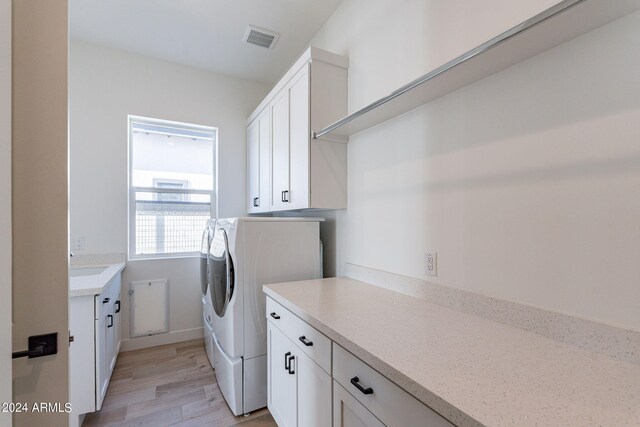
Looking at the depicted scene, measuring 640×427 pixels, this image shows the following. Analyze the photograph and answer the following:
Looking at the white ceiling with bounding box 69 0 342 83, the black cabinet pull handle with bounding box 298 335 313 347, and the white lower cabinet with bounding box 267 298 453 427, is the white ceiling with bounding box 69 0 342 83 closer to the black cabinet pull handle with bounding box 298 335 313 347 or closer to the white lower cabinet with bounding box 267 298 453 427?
the white lower cabinet with bounding box 267 298 453 427

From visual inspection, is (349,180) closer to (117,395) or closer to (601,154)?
(601,154)

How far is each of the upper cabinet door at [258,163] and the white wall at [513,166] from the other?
1147 mm

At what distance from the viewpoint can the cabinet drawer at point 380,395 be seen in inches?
29.4

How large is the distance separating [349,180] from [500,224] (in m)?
1.10

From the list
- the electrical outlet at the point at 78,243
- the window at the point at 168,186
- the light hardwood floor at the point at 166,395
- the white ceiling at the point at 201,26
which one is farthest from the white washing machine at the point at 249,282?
the white ceiling at the point at 201,26

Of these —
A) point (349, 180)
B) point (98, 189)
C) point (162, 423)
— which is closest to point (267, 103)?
point (349, 180)

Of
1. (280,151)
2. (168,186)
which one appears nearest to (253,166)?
(280,151)

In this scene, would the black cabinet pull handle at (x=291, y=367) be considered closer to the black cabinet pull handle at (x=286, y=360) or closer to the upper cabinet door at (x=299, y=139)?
the black cabinet pull handle at (x=286, y=360)

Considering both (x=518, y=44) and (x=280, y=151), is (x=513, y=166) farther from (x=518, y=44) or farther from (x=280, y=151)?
(x=280, y=151)

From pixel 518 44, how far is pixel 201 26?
2.41m

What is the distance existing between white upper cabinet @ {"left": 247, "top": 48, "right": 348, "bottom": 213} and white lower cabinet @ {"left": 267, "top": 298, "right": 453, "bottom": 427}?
0.81m

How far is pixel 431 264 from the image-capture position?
1458mm

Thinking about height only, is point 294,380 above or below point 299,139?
below

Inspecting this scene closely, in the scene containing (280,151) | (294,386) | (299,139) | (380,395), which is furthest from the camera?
(280,151)
